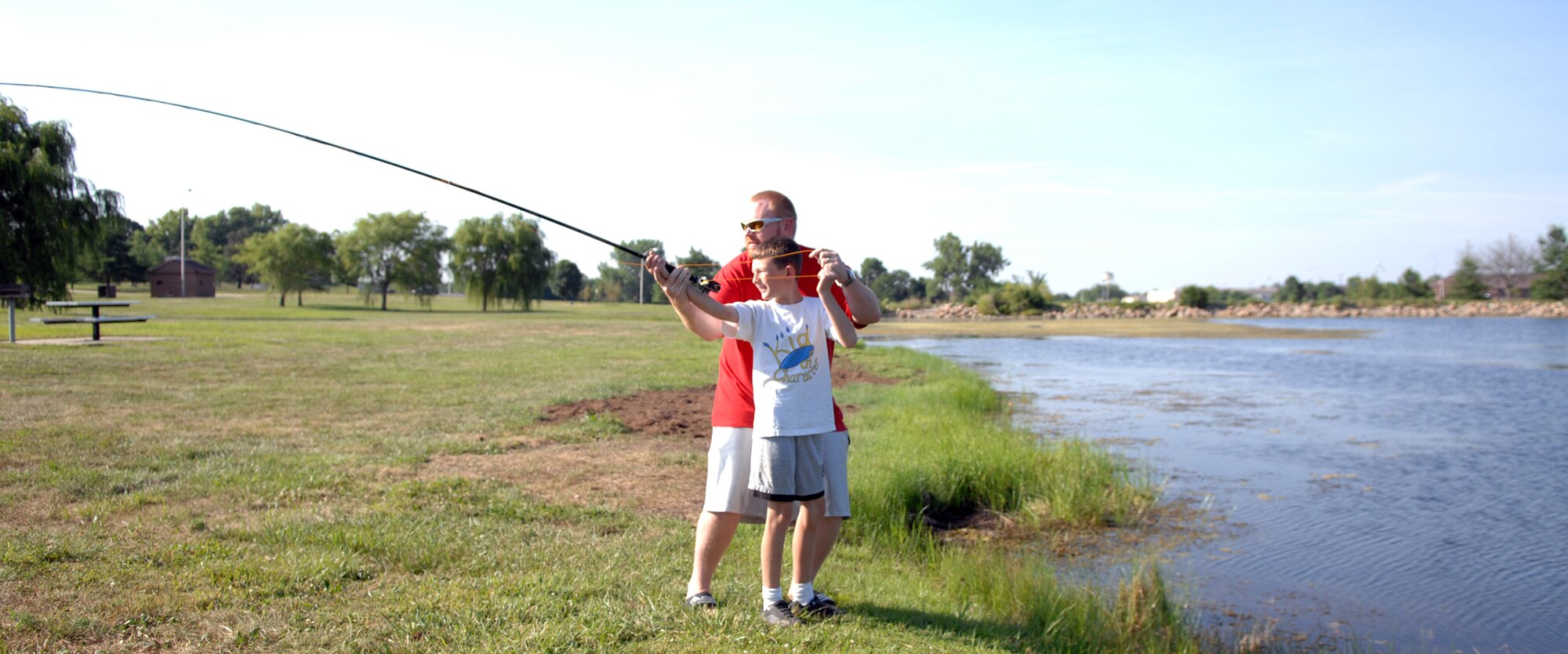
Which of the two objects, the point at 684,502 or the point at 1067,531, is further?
the point at 1067,531

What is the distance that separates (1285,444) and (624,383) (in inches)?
334

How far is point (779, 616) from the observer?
392cm

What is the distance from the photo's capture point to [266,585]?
13.8 feet

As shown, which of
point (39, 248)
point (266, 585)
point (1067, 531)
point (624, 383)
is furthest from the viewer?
point (39, 248)

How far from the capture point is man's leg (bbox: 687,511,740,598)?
396 centimetres

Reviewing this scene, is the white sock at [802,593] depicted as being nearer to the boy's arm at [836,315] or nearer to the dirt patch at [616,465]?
the boy's arm at [836,315]

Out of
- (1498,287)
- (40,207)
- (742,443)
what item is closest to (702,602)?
(742,443)

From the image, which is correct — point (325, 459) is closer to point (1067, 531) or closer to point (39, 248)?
point (1067, 531)

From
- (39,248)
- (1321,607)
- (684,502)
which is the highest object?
(39,248)

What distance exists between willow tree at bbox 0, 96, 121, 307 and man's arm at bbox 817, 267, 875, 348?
2713cm

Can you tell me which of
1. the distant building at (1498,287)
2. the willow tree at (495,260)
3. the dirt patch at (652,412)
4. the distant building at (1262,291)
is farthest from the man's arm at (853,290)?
the distant building at (1262,291)

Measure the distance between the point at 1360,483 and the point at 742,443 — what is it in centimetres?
863

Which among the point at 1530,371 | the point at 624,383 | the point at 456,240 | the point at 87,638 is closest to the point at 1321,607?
the point at 87,638

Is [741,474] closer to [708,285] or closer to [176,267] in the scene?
[708,285]
